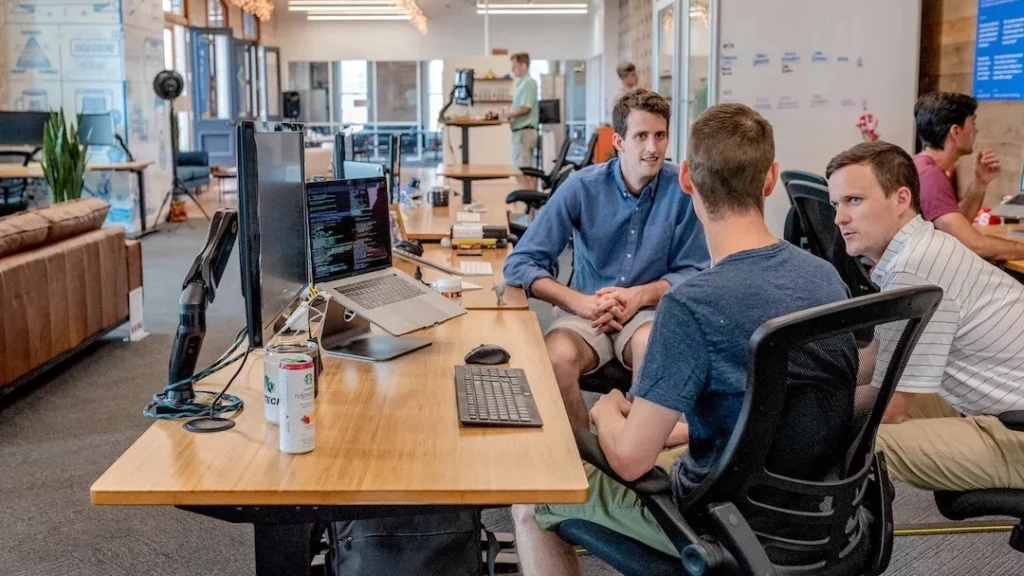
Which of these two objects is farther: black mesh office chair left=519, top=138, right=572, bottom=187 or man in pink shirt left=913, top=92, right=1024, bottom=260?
black mesh office chair left=519, top=138, right=572, bottom=187

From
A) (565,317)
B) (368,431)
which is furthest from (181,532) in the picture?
(368,431)

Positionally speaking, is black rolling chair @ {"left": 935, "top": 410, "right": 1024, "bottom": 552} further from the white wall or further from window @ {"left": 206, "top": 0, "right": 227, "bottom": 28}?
the white wall

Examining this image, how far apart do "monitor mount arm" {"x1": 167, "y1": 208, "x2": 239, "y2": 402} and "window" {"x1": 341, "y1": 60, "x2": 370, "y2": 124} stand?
63.4ft

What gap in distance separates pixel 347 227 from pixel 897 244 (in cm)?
128

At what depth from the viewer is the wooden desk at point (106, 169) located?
8.27 meters

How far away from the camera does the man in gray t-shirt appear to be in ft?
5.32

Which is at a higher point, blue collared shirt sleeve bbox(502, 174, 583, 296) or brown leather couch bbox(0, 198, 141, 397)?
blue collared shirt sleeve bbox(502, 174, 583, 296)

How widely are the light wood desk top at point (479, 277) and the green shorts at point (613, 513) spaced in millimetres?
1007

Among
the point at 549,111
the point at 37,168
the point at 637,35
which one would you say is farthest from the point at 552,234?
the point at 549,111

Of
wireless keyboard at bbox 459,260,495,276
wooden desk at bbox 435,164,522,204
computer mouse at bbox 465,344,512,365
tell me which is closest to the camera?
computer mouse at bbox 465,344,512,365

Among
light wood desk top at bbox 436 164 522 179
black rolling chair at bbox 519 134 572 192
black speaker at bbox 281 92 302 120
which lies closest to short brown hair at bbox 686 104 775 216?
light wood desk top at bbox 436 164 522 179

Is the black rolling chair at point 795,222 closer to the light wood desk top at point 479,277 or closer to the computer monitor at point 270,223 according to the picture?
the light wood desk top at point 479,277

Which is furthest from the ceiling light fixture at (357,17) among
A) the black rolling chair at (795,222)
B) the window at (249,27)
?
the black rolling chair at (795,222)

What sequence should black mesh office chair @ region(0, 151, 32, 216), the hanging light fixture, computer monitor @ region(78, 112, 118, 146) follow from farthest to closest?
the hanging light fixture → computer monitor @ region(78, 112, 118, 146) → black mesh office chair @ region(0, 151, 32, 216)
